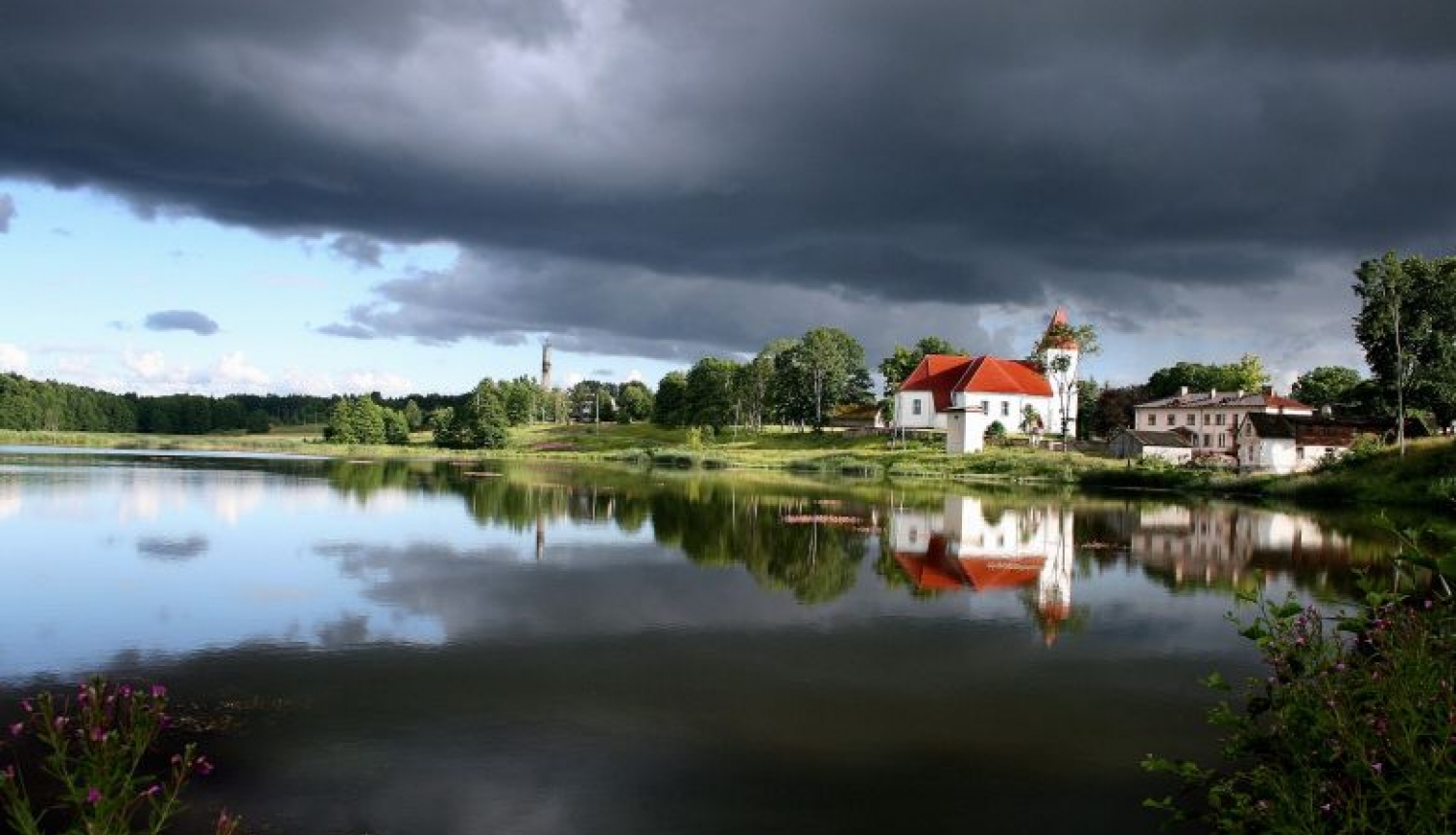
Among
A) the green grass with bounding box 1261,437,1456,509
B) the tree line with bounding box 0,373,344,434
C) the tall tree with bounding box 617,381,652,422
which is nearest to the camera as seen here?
the green grass with bounding box 1261,437,1456,509

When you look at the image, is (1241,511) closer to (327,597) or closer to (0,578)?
(327,597)

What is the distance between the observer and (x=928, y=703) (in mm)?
12359

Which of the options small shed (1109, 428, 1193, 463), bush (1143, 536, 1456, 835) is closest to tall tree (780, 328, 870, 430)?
small shed (1109, 428, 1193, 463)

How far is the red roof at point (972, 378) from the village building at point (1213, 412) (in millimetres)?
12069

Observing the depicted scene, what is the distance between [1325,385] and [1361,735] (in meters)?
126

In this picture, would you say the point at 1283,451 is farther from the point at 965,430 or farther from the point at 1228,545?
the point at 1228,545

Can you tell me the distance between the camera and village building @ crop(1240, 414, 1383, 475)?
247ft

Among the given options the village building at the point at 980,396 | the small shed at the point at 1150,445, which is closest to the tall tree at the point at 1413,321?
the small shed at the point at 1150,445

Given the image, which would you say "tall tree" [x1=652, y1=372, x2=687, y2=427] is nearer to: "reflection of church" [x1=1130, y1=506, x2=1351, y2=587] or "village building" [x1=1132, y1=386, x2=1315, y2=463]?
"village building" [x1=1132, y1=386, x2=1315, y2=463]

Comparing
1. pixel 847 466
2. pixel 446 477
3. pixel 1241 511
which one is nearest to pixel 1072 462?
pixel 847 466

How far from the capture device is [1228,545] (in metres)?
32.2

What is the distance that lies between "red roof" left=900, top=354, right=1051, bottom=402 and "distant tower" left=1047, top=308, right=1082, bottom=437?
1986mm

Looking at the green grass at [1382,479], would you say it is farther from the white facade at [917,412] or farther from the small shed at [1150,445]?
the white facade at [917,412]

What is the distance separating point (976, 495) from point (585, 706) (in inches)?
1749
